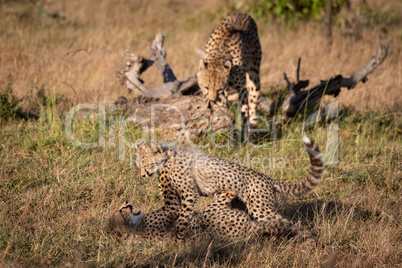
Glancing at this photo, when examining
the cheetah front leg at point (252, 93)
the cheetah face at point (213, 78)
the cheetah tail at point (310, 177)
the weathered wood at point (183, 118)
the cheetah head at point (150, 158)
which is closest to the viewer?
the cheetah tail at point (310, 177)

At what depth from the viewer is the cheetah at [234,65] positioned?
19.7ft

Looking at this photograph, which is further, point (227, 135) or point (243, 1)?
point (243, 1)

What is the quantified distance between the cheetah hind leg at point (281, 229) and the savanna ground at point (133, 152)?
0.07m

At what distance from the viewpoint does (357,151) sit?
17.7ft

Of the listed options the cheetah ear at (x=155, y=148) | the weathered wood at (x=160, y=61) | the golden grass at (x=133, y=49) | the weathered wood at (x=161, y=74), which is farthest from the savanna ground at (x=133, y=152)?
the weathered wood at (x=160, y=61)

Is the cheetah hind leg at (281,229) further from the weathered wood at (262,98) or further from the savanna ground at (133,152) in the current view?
the weathered wood at (262,98)

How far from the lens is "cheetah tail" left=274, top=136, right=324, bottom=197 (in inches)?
134

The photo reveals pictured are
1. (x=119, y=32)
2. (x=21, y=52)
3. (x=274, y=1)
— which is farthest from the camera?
(x=274, y=1)

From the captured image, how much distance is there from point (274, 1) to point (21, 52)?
6.18m

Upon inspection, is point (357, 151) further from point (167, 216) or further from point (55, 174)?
point (55, 174)

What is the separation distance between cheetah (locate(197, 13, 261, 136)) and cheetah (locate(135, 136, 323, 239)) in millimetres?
2110

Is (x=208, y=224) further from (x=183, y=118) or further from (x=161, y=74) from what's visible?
(x=161, y=74)

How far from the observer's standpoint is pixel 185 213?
3574 millimetres

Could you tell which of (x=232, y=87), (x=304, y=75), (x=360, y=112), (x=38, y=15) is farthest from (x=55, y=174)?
(x=38, y=15)
